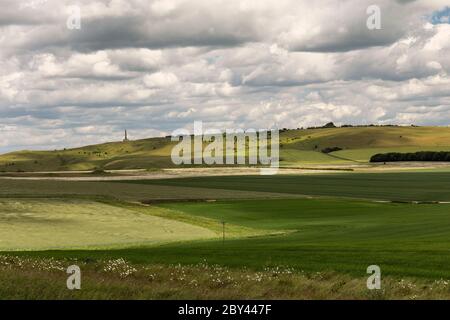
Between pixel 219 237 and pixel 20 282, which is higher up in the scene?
pixel 20 282

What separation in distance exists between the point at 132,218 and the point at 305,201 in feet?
86.4

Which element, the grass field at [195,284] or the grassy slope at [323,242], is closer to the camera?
the grass field at [195,284]

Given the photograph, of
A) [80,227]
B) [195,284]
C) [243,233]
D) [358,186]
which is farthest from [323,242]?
[358,186]

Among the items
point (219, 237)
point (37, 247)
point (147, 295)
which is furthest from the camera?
point (219, 237)

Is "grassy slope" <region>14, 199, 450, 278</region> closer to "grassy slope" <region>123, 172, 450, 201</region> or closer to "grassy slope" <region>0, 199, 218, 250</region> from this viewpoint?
"grassy slope" <region>0, 199, 218, 250</region>

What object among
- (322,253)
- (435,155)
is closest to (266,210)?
(322,253)

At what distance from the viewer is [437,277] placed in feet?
72.4

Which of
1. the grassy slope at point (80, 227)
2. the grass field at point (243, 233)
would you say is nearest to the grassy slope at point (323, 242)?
the grass field at point (243, 233)

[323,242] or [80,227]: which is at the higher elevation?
[323,242]

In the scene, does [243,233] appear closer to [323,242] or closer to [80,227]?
[80,227]

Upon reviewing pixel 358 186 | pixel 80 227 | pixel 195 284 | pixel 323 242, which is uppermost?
pixel 195 284

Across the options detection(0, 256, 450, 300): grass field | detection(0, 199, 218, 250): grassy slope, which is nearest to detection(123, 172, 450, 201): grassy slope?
detection(0, 199, 218, 250): grassy slope

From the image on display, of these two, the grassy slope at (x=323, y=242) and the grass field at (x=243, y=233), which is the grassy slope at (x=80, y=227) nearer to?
the grass field at (x=243, y=233)
